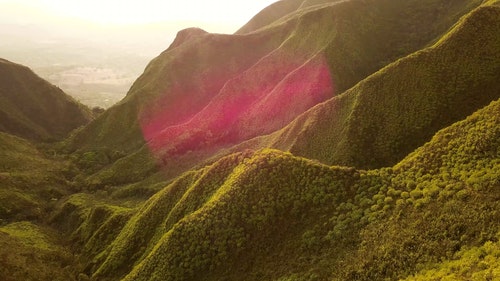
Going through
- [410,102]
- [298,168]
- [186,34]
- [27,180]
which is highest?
[186,34]

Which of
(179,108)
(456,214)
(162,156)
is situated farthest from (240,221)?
(179,108)

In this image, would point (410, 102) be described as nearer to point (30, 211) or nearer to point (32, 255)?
point (32, 255)

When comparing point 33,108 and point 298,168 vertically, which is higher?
point 33,108

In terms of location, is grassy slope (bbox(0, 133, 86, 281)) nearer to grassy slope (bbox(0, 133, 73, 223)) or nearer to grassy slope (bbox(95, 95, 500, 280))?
grassy slope (bbox(0, 133, 73, 223))

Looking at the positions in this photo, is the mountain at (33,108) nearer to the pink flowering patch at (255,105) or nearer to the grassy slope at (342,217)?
the pink flowering patch at (255,105)

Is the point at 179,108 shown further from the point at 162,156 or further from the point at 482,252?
the point at 482,252

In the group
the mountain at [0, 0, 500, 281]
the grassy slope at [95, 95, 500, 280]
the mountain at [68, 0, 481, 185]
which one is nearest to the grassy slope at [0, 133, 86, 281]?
the mountain at [0, 0, 500, 281]

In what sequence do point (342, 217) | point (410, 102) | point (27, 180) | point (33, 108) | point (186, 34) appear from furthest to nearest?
point (186, 34), point (33, 108), point (27, 180), point (410, 102), point (342, 217)

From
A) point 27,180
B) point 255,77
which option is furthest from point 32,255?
point 255,77
